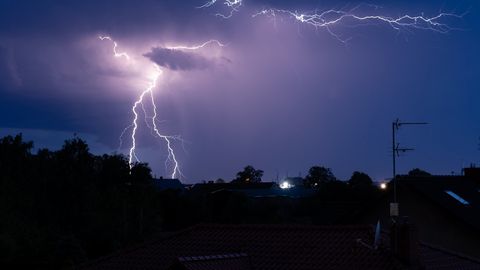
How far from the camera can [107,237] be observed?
38.2 meters

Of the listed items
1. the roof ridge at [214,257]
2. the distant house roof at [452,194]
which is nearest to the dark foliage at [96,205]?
the distant house roof at [452,194]

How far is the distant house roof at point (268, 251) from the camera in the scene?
16391 mm

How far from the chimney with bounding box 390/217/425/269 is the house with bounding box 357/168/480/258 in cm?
935

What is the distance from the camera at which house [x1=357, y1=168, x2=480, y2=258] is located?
81.9 feet

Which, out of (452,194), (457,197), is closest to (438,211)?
(457,197)

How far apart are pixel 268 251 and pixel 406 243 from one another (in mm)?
3551

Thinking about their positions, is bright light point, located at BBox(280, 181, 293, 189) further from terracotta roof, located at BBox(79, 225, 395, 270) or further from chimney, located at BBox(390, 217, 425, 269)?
chimney, located at BBox(390, 217, 425, 269)

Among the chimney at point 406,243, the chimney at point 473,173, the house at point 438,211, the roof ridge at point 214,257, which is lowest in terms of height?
the roof ridge at point 214,257

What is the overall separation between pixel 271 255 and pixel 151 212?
2704 cm

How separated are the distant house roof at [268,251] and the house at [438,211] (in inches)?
232

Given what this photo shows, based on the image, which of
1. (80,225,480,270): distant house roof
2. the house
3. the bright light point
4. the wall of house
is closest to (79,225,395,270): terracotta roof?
(80,225,480,270): distant house roof

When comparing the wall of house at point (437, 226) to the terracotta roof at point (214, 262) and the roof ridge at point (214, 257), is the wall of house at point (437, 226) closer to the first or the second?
the roof ridge at point (214, 257)

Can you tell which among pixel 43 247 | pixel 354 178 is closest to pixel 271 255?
pixel 43 247

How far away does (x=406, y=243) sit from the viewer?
15.8 m
